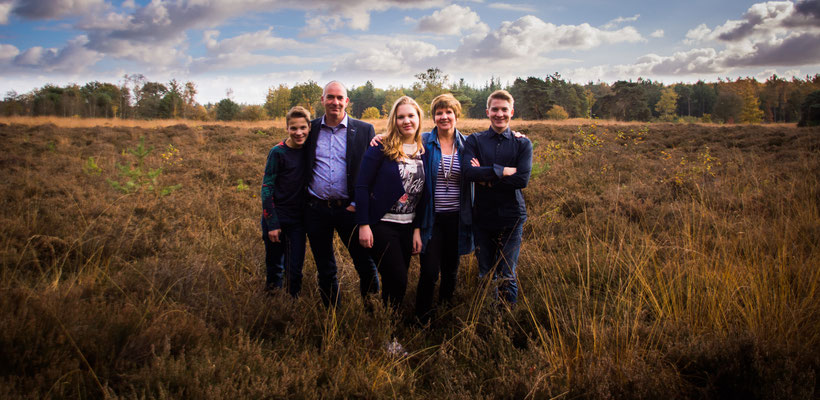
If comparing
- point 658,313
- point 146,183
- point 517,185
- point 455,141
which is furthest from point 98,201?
point 658,313

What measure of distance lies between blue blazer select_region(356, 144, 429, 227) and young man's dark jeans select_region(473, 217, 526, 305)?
87cm

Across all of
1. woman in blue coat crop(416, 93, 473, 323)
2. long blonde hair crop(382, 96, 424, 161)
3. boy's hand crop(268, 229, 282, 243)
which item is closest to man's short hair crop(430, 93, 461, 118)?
woman in blue coat crop(416, 93, 473, 323)

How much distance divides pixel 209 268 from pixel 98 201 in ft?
13.3

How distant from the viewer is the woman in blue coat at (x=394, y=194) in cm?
280

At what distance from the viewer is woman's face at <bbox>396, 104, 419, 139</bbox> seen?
2801 mm

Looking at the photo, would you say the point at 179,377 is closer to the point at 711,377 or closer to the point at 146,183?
the point at 711,377

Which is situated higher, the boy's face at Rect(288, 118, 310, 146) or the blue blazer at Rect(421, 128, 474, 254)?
the boy's face at Rect(288, 118, 310, 146)

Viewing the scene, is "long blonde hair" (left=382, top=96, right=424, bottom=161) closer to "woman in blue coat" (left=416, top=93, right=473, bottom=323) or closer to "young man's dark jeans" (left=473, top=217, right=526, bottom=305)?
"woman in blue coat" (left=416, top=93, right=473, bottom=323)

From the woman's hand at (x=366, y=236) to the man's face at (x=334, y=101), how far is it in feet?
3.29

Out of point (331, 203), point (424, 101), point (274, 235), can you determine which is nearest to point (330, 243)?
point (331, 203)

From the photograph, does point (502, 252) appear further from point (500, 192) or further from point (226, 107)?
point (226, 107)

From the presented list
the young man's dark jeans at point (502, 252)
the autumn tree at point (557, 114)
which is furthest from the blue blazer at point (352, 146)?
the autumn tree at point (557, 114)

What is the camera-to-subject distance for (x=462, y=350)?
271cm

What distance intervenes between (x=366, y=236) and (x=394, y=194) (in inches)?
14.8
